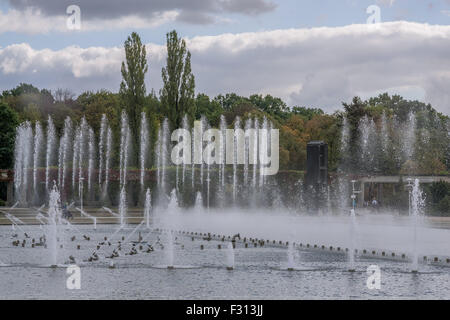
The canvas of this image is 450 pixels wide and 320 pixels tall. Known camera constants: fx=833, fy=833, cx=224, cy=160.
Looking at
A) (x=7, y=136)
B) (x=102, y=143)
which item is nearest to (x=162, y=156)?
(x=102, y=143)

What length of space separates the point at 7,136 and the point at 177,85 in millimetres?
15568

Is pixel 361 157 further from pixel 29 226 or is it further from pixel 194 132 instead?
pixel 29 226

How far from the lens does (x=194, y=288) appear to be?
21734 millimetres

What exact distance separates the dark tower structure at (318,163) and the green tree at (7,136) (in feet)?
110

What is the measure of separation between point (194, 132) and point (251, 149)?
7.74 meters

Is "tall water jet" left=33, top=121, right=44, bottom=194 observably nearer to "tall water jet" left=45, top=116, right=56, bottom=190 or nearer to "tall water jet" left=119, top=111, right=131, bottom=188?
"tall water jet" left=45, top=116, right=56, bottom=190

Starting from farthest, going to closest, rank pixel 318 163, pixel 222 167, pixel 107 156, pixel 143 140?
1. pixel 107 156
2. pixel 222 167
3. pixel 143 140
4. pixel 318 163

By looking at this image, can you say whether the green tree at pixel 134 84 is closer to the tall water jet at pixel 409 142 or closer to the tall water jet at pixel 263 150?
the tall water jet at pixel 263 150

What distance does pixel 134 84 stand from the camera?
73.1 m

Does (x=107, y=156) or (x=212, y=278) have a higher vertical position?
(x=107, y=156)

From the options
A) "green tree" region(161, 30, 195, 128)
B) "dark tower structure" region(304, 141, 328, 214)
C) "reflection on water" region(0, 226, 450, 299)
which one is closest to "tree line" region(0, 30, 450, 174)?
"green tree" region(161, 30, 195, 128)

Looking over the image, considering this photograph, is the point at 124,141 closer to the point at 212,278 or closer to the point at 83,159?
the point at 83,159

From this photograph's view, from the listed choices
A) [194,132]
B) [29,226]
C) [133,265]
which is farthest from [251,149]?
[133,265]

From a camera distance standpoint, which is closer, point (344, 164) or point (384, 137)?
point (344, 164)
